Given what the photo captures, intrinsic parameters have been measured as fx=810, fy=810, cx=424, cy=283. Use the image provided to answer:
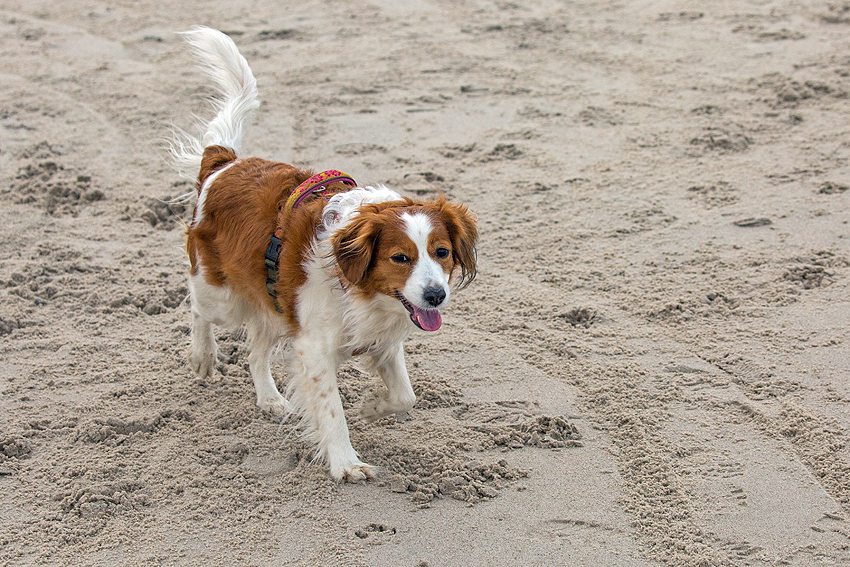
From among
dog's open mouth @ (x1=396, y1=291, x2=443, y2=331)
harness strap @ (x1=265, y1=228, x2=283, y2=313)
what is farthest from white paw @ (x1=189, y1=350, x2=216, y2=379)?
dog's open mouth @ (x1=396, y1=291, x2=443, y2=331)

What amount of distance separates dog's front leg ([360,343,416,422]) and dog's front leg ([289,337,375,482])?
21cm

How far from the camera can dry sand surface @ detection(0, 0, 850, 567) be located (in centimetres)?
305

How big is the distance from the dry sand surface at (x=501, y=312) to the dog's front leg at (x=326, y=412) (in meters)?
0.09

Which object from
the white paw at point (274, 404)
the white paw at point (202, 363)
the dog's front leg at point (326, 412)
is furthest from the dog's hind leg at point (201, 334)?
the dog's front leg at point (326, 412)

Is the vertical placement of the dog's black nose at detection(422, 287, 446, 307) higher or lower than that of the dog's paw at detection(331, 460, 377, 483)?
higher

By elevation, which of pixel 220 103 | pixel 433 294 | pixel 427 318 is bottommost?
pixel 427 318

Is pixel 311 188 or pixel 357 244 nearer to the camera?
pixel 357 244

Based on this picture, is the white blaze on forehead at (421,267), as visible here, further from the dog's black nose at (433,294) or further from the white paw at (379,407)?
the white paw at (379,407)

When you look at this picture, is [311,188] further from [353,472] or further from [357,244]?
[353,472]

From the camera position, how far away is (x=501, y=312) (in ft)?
15.0

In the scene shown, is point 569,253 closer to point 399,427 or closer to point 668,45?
point 399,427

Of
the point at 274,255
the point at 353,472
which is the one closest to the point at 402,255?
the point at 274,255

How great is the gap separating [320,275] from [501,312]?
1.54m

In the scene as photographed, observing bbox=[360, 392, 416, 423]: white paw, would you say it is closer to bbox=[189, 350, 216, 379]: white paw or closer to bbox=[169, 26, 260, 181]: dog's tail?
bbox=[189, 350, 216, 379]: white paw
